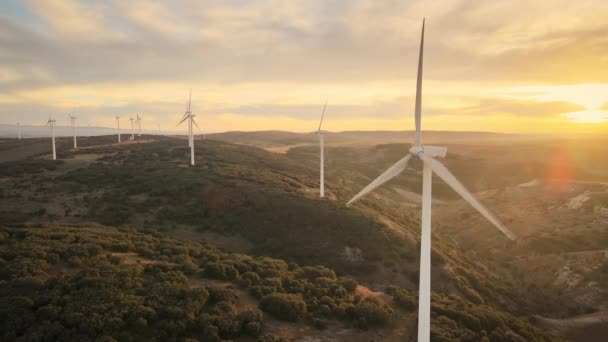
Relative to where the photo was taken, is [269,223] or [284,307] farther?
[269,223]

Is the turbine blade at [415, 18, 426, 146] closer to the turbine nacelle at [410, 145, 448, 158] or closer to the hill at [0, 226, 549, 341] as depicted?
the turbine nacelle at [410, 145, 448, 158]

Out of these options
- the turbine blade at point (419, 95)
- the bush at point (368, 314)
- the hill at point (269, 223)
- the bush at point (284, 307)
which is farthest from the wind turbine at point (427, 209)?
the bush at point (284, 307)

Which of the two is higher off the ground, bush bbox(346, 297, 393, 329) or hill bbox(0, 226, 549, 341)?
hill bbox(0, 226, 549, 341)

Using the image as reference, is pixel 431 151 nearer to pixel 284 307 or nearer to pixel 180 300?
pixel 284 307

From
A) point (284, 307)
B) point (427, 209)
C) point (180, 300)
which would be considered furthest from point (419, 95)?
point (180, 300)

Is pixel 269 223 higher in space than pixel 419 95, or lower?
lower

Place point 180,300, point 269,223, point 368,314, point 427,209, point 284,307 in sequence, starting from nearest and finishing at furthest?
point 427,209, point 180,300, point 284,307, point 368,314, point 269,223

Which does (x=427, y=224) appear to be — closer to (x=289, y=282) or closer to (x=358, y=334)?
(x=358, y=334)

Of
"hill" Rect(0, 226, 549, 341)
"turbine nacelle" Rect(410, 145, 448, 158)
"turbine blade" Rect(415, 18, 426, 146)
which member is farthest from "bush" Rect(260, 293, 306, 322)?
"turbine blade" Rect(415, 18, 426, 146)

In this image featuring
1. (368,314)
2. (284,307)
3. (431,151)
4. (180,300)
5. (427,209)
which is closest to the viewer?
(427,209)

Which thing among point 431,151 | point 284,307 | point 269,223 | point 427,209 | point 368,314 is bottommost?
point 368,314

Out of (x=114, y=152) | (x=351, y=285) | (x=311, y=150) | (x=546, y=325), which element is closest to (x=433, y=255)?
(x=546, y=325)
